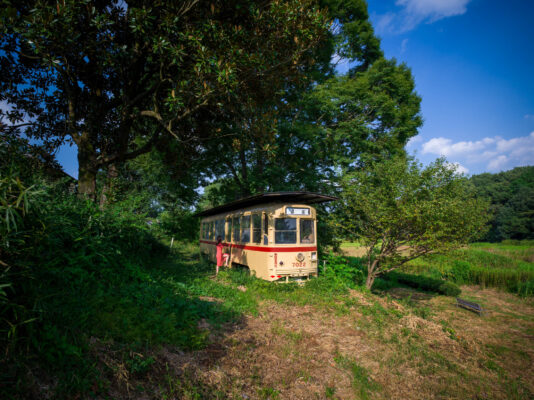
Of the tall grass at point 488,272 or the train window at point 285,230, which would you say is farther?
the tall grass at point 488,272

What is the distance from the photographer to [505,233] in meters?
51.7

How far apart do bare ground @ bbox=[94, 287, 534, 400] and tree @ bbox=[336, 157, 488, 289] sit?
2603 mm

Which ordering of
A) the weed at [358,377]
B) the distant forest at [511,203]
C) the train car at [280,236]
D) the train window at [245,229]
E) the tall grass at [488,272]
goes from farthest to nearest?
the distant forest at [511,203] → the tall grass at [488,272] → the train window at [245,229] → the train car at [280,236] → the weed at [358,377]

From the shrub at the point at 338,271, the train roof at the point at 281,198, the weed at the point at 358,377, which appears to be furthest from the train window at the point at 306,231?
the weed at the point at 358,377

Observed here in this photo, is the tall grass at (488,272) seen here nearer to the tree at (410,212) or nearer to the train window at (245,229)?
the tree at (410,212)

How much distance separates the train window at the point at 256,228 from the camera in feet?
34.9

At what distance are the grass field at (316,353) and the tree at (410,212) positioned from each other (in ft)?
7.45

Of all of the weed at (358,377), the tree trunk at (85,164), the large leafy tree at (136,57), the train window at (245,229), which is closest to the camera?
the weed at (358,377)

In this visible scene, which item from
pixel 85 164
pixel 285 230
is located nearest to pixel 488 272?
pixel 285 230

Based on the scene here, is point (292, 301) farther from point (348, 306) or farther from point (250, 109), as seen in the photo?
point (250, 109)

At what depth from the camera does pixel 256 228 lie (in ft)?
35.5

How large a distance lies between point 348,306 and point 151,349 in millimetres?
6119

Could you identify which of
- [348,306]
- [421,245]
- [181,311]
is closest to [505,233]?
[421,245]

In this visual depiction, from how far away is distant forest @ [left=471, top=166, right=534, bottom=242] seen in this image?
49.6 meters
